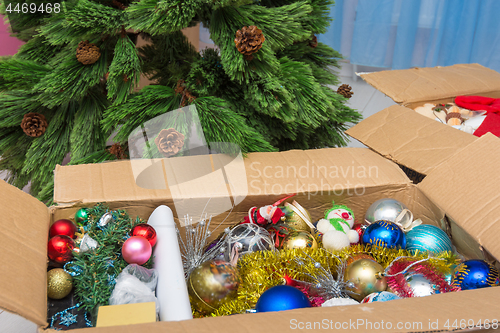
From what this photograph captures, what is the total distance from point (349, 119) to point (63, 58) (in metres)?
0.64

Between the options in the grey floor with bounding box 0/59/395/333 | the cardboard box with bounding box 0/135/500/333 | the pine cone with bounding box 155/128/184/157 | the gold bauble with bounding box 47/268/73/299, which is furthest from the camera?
the grey floor with bounding box 0/59/395/333

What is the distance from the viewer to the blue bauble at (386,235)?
0.67 metres

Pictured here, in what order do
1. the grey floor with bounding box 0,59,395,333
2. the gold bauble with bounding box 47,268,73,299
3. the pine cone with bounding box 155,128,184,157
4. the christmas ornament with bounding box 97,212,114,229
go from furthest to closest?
the grey floor with bounding box 0,59,395,333 < the pine cone with bounding box 155,128,184,157 < the christmas ornament with bounding box 97,212,114,229 < the gold bauble with bounding box 47,268,73,299

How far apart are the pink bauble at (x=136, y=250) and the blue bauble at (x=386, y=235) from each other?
38cm

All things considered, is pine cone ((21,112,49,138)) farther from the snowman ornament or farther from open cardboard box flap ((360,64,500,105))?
open cardboard box flap ((360,64,500,105))

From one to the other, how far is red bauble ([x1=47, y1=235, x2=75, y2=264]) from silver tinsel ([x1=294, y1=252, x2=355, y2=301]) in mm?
344

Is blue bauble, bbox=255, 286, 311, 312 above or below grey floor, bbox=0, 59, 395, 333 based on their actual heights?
above

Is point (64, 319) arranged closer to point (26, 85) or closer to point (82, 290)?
point (82, 290)

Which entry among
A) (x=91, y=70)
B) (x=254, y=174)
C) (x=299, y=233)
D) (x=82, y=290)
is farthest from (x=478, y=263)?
(x=91, y=70)

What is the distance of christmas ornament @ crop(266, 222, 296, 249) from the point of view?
0.70 meters

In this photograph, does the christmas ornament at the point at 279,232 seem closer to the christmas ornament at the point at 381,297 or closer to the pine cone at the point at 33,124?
the christmas ornament at the point at 381,297

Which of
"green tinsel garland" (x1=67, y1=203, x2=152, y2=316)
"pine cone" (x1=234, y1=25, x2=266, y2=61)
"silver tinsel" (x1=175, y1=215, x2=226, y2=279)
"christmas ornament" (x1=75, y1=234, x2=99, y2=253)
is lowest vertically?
"silver tinsel" (x1=175, y1=215, x2=226, y2=279)

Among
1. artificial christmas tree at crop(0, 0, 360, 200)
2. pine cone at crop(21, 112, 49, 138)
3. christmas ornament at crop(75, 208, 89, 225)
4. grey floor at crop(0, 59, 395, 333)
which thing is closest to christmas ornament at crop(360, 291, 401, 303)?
artificial christmas tree at crop(0, 0, 360, 200)

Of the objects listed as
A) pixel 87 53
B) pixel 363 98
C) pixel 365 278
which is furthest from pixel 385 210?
pixel 363 98
